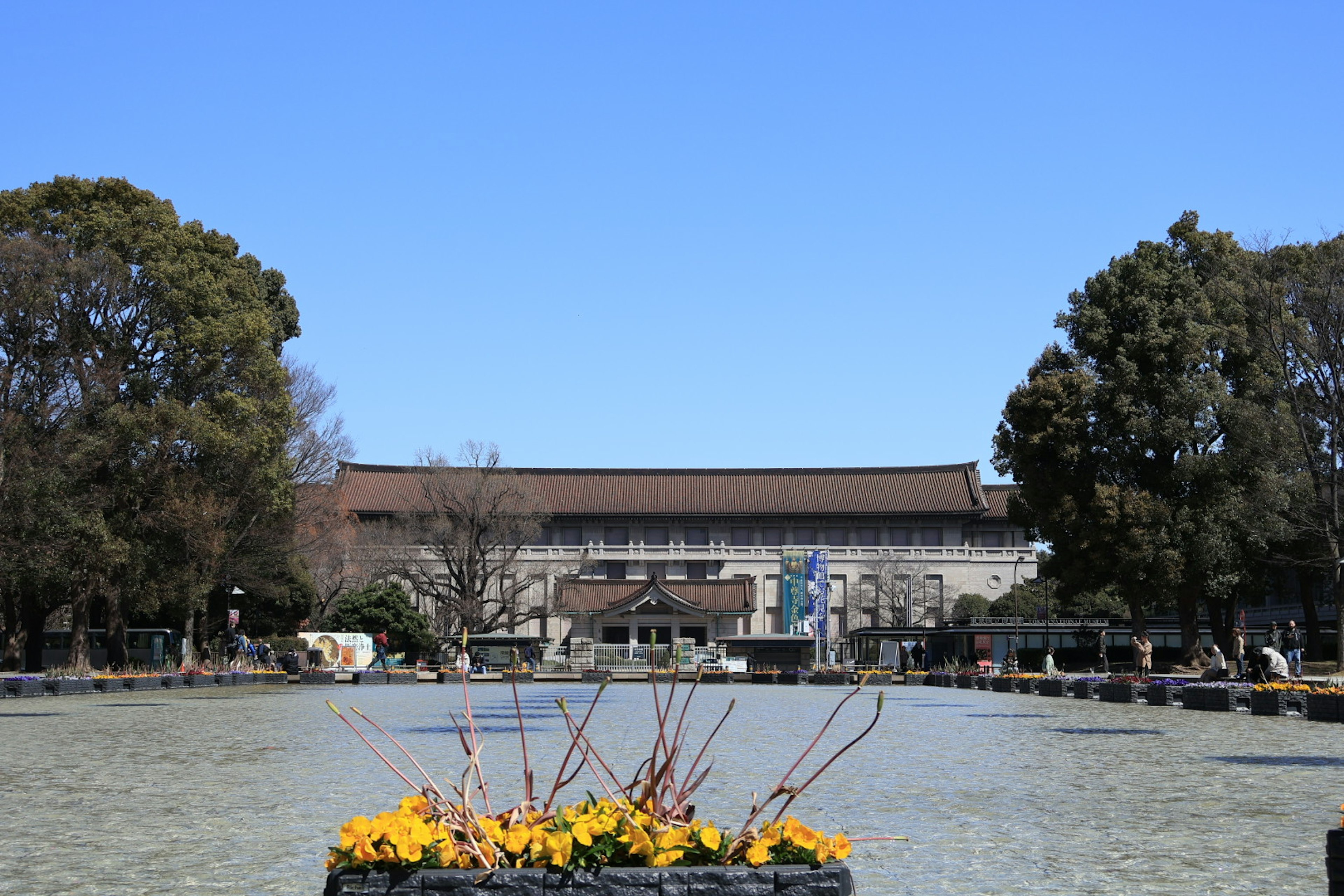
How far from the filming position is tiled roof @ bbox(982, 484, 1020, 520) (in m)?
92.7

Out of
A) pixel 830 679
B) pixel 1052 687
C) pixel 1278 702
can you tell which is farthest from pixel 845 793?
pixel 830 679

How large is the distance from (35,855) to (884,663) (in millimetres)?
54980

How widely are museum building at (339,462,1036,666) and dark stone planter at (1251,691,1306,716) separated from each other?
60328 mm

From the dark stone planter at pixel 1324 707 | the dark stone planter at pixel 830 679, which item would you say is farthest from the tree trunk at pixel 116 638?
the dark stone planter at pixel 1324 707

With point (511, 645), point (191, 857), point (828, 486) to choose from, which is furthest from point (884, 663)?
point (191, 857)

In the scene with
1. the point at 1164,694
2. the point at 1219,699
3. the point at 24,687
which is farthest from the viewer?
the point at 24,687

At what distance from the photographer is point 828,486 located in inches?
3723

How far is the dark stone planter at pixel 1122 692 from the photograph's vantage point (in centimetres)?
3288

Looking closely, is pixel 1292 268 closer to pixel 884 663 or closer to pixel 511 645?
pixel 884 663

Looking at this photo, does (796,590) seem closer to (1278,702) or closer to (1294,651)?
(1294,651)

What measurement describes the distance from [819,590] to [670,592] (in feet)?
58.4

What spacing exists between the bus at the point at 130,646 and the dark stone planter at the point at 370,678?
8363 mm

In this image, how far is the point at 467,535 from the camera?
65.7 m

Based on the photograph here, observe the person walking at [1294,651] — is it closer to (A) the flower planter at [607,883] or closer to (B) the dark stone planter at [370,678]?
(B) the dark stone planter at [370,678]
